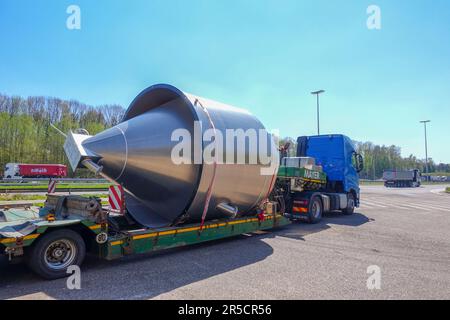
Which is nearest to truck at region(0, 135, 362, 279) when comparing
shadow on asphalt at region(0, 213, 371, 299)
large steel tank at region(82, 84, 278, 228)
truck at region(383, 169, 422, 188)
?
shadow on asphalt at region(0, 213, 371, 299)

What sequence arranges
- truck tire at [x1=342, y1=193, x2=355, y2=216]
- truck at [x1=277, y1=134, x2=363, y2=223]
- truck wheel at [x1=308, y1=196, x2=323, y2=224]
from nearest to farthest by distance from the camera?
truck wheel at [x1=308, y1=196, x2=323, y2=224] → truck at [x1=277, y1=134, x2=363, y2=223] → truck tire at [x1=342, y1=193, x2=355, y2=216]

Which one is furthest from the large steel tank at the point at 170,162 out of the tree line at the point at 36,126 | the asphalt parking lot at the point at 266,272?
the tree line at the point at 36,126

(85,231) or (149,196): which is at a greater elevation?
(149,196)

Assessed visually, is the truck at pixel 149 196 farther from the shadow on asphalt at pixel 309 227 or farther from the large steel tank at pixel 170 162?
the shadow on asphalt at pixel 309 227

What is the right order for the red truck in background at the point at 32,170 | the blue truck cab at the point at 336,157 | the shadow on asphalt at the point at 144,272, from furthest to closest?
the red truck in background at the point at 32,170 < the blue truck cab at the point at 336,157 < the shadow on asphalt at the point at 144,272

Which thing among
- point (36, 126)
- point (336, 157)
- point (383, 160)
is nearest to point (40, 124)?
point (36, 126)

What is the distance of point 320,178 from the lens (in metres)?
13.2

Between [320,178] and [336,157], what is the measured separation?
156 cm

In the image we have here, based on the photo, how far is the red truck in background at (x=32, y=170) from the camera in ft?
137

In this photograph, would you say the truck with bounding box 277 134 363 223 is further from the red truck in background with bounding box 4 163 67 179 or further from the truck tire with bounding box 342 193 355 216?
the red truck in background with bounding box 4 163 67 179

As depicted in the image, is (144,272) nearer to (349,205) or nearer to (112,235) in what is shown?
(112,235)

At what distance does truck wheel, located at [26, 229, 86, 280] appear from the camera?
4.78 meters

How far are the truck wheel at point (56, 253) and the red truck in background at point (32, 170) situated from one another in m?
→ 41.6
